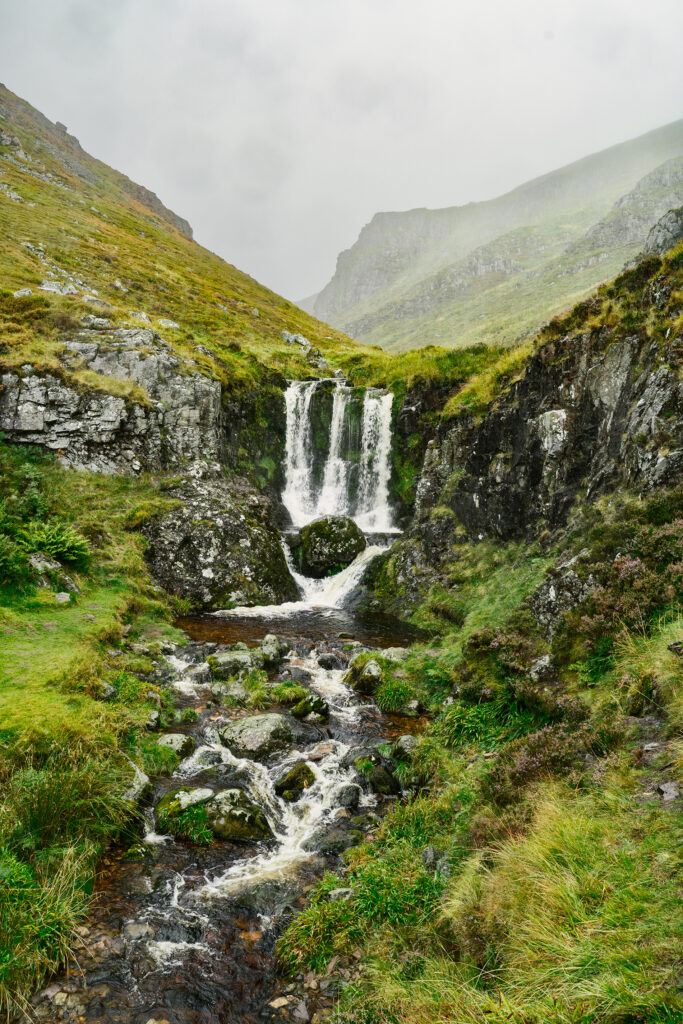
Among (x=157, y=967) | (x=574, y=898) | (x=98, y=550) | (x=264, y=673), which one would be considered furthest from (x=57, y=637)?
(x=574, y=898)

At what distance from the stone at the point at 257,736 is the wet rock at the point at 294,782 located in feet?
2.79

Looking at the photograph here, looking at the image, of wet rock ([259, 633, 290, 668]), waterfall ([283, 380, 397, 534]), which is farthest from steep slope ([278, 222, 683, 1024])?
waterfall ([283, 380, 397, 534])

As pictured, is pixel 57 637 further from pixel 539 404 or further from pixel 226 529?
pixel 539 404

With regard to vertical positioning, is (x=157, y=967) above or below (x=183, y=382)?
below

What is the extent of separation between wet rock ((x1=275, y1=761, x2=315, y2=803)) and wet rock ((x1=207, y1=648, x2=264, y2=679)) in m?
4.26

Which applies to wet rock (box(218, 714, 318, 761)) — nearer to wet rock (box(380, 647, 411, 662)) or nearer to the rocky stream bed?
the rocky stream bed

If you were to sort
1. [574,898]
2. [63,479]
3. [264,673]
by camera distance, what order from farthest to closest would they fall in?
[63,479] < [264,673] < [574,898]

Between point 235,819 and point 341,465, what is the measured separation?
1007 inches

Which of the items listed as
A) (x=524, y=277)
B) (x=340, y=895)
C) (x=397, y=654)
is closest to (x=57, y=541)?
(x=397, y=654)

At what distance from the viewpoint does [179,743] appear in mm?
8641

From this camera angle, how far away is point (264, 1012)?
4.35 meters

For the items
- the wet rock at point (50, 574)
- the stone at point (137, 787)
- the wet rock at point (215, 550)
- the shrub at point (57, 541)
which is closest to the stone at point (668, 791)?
the stone at point (137, 787)

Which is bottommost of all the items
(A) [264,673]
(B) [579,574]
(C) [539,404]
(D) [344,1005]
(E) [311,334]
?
(A) [264,673]

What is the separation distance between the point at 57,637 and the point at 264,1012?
29.7 ft
